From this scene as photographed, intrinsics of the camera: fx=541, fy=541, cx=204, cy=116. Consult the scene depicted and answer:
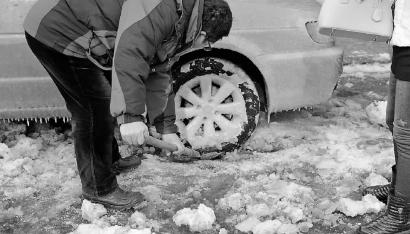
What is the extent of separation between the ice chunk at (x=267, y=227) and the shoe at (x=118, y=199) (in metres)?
0.77

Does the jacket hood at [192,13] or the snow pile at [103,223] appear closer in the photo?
the jacket hood at [192,13]

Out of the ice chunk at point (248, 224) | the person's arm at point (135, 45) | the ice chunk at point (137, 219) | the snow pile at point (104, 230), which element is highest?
the person's arm at point (135, 45)

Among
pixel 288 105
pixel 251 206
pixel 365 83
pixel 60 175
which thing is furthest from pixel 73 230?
pixel 365 83

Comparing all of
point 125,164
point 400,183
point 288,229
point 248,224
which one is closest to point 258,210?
point 248,224

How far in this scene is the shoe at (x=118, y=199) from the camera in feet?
11.1

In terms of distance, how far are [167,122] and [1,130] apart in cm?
193

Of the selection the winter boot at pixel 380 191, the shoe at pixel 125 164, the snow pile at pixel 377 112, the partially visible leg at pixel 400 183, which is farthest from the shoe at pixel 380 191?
the shoe at pixel 125 164

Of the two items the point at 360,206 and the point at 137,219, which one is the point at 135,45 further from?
the point at 360,206

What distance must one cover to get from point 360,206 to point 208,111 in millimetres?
1332

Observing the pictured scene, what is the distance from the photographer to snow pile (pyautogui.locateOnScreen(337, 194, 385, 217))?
Result: 3.35m

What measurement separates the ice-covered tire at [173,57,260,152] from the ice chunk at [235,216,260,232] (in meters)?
0.94

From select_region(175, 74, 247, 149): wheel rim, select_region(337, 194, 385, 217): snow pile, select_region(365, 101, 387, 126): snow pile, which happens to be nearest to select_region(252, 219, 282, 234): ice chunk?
select_region(337, 194, 385, 217): snow pile

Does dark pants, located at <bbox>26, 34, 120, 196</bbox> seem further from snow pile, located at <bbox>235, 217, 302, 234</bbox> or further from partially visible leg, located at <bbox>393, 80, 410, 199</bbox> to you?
partially visible leg, located at <bbox>393, 80, 410, 199</bbox>

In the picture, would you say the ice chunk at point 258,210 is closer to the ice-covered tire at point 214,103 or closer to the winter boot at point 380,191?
the winter boot at point 380,191
